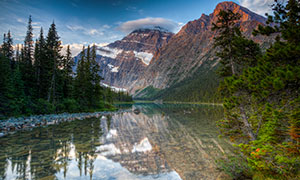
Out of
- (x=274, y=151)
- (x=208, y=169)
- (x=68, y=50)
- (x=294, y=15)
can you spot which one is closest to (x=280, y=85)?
(x=274, y=151)

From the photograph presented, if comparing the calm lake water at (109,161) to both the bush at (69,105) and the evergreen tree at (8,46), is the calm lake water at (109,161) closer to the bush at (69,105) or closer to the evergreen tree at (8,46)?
the bush at (69,105)

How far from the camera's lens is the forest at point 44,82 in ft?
96.2

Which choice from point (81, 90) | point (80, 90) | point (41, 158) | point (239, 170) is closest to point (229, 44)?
point (239, 170)

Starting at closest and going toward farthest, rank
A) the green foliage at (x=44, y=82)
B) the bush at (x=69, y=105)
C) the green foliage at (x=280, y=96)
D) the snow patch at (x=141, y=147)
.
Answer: the green foliage at (x=280, y=96) → the snow patch at (x=141, y=147) → the green foliage at (x=44, y=82) → the bush at (x=69, y=105)

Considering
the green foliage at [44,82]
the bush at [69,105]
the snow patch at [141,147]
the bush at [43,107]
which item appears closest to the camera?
the snow patch at [141,147]

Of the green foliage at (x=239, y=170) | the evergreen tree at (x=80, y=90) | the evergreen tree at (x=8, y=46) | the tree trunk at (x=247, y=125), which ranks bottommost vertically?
the green foliage at (x=239, y=170)

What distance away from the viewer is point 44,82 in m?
39.0

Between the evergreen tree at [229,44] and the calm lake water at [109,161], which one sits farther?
the evergreen tree at [229,44]

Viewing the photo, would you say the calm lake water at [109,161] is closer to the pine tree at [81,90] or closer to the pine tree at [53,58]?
the pine tree at [53,58]

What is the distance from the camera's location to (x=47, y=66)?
38.5 meters

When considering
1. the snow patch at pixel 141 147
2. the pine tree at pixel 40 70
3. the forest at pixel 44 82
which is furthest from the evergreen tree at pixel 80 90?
the snow patch at pixel 141 147

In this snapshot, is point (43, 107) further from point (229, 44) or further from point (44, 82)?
point (229, 44)

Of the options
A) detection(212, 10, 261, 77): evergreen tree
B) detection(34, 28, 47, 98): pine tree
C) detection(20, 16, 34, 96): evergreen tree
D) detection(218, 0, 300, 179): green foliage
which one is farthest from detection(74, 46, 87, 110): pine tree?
detection(218, 0, 300, 179): green foliage

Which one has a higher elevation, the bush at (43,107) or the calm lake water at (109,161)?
the bush at (43,107)
